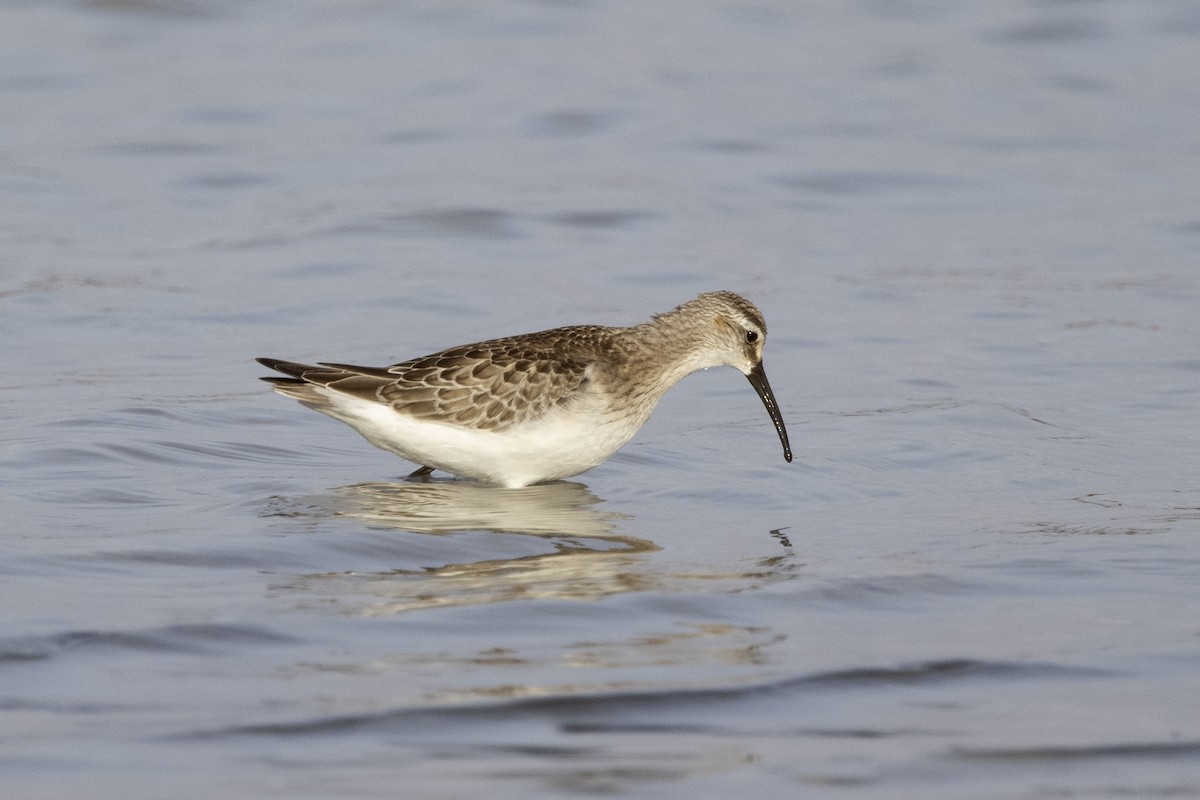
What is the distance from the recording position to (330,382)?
31.7ft

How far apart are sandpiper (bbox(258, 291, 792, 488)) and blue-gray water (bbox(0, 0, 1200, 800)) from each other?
0.89 feet

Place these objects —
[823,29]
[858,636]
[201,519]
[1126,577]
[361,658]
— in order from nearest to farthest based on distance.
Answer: [361,658] → [858,636] → [1126,577] → [201,519] → [823,29]

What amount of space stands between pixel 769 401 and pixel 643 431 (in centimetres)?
134

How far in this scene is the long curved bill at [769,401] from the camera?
398 inches

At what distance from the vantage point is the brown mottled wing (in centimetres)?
962

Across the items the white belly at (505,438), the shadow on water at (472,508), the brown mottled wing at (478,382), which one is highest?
the brown mottled wing at (478,382)

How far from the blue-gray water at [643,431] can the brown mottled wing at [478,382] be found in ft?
1.62

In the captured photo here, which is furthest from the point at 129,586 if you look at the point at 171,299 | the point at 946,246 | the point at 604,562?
the point at 946,246

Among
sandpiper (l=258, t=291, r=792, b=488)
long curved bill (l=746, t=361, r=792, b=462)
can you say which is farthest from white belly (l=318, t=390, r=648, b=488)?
long curved bill (l=746, t=361, r=792, b=462)

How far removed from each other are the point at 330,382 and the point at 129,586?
99.8 inches

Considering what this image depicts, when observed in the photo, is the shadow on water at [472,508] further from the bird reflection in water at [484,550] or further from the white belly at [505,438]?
the white belly at [505,438]

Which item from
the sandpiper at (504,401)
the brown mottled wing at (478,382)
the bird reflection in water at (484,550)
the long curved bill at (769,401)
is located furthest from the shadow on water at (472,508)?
the long curved bill at (769,401)

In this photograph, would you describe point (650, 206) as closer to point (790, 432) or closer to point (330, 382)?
point (790, 432)

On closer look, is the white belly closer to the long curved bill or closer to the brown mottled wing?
the brown mottled wing
